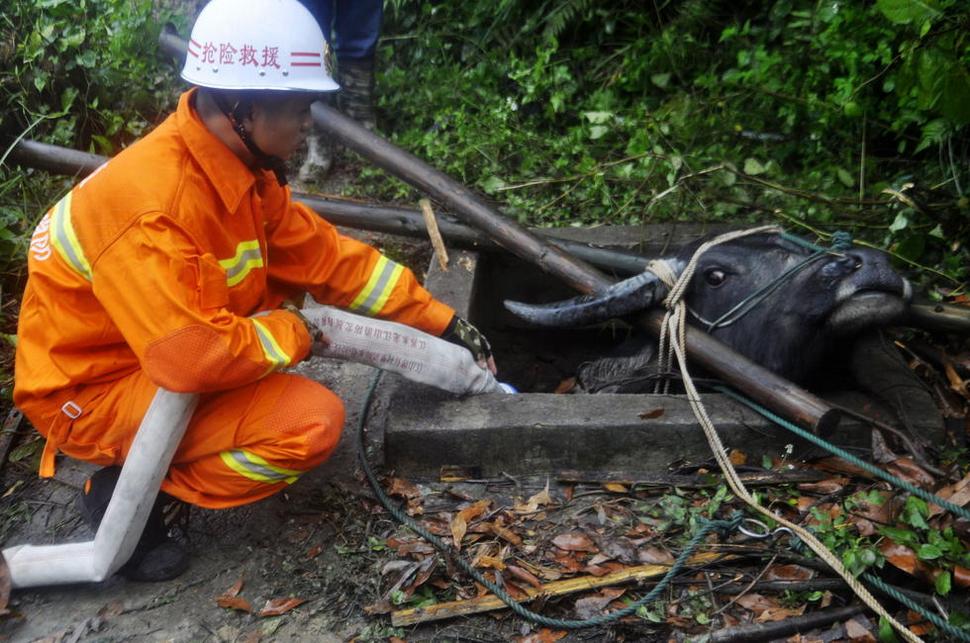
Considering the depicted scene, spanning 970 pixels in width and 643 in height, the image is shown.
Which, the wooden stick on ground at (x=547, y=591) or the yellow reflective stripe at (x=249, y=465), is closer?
the wooden stick on ground at (x=547, y=591)

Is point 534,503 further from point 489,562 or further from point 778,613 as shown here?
point 778,613

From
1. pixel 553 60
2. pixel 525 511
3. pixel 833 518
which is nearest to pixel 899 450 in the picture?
pixel 833 518

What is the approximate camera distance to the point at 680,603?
111 inches

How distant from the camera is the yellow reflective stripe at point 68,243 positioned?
2.69 m

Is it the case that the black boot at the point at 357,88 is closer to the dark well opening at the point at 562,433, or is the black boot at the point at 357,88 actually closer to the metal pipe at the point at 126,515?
the dark well opening at the point at 562,433

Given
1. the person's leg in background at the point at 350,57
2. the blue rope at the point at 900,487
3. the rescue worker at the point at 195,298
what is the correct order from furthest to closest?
the person's leg in background at the point at 350,57
the rescue worker at the point at 195,298
the blue rope at the point at 900,487

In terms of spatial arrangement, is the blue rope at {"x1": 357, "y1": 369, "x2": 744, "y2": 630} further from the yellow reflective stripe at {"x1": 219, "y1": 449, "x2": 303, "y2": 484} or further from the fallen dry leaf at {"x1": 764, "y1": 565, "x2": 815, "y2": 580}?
the yellow reflective stripe at {"x1": 219, "y1": 449, "x2": 303, "y2": 484}

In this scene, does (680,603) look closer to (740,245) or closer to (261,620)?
(261,620)

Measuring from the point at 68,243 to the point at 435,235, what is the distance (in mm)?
1985

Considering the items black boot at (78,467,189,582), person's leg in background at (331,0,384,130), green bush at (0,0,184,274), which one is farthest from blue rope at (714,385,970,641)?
green bush at (0,0,184,274)

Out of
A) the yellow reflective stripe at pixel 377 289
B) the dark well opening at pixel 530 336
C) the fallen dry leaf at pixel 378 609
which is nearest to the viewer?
the fallen dry leaf at pixel 378 609

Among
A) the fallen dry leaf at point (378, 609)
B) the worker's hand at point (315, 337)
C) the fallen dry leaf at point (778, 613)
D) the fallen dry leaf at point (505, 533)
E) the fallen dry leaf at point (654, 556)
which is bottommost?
the fallen dry leaf at point (378, 609)

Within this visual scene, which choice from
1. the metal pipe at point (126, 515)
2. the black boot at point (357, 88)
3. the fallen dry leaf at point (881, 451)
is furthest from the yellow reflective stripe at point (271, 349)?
the black boot at point (357, 88)

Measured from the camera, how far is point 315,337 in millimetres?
3053
